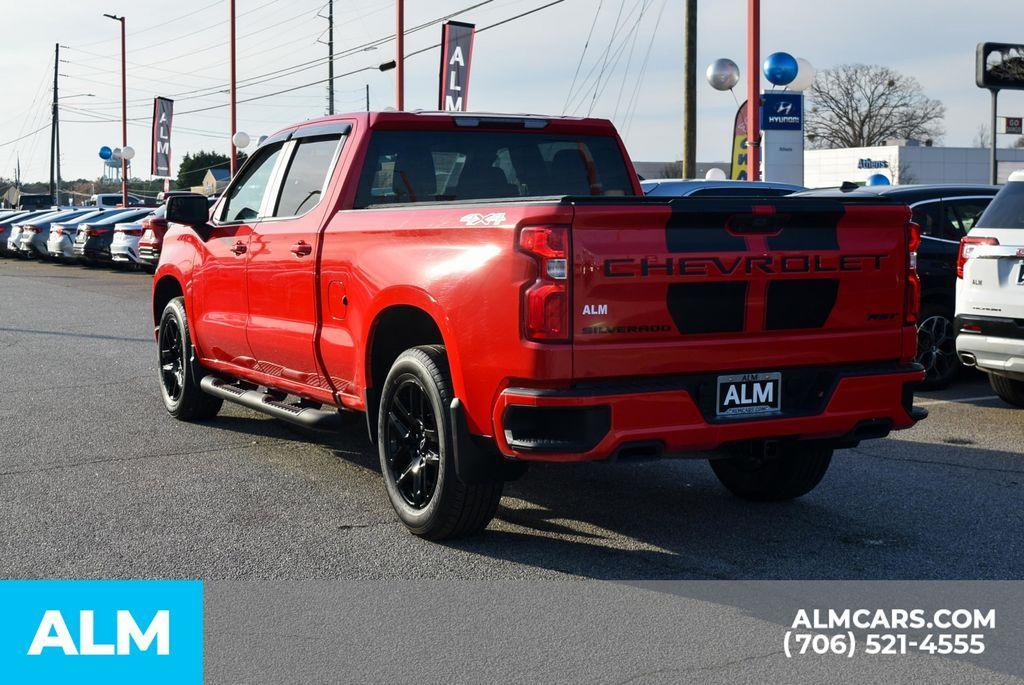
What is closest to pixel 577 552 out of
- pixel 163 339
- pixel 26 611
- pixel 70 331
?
pixel 26 611

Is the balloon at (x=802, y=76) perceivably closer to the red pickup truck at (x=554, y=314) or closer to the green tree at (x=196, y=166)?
the red pickup truck at (x=554, y=314)

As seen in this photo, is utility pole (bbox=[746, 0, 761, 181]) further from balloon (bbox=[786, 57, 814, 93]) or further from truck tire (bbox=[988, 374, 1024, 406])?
truck tire (bbox=[988, 374, 1024, 406])

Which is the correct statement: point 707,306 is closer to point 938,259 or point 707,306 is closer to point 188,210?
point 188,210

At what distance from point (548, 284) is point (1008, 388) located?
5957 mm

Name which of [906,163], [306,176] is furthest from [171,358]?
[906,163]

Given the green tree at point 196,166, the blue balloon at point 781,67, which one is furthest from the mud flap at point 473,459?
the green tree at point 196,166

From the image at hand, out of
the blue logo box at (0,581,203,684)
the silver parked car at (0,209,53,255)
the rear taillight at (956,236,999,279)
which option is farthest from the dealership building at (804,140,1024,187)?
the blue logo box at (0,581,203,684)

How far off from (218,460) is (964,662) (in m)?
4.74

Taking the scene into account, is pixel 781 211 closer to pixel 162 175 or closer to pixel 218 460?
pixel 218 460

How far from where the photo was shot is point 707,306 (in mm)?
5266

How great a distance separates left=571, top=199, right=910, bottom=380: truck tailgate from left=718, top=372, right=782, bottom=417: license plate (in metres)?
0.05

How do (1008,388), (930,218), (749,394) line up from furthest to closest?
1. (930,218)
2. (1008,388)
3. (749,394)

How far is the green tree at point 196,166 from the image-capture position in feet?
378

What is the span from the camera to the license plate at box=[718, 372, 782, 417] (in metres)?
5.32
